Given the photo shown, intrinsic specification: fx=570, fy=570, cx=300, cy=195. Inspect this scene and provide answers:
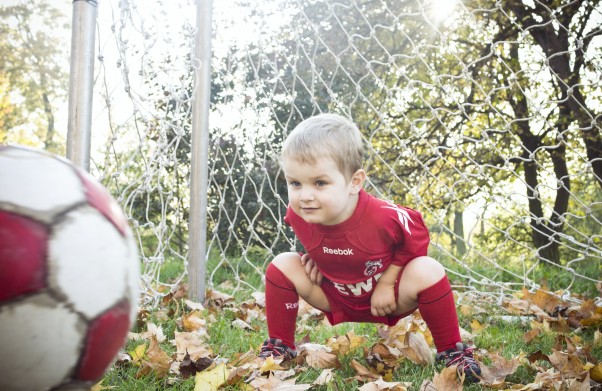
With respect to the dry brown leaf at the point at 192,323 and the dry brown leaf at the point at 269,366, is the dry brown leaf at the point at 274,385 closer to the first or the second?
the dry brown leaf at the point at 269,366

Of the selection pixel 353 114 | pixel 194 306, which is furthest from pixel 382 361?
pixel 353 114

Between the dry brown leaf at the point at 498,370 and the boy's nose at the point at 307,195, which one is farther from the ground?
the boy's nose at the point at 307,195

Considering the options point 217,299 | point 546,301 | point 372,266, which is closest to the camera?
point 372,266

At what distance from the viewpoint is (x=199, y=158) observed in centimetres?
274

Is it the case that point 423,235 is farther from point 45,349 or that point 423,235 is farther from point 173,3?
point 173,3

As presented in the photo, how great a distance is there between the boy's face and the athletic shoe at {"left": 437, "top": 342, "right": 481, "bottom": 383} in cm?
57

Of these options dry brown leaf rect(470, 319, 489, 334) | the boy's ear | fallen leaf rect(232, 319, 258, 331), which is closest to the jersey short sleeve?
the boy's ear

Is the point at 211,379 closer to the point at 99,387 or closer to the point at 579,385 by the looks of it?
the point at 99,387

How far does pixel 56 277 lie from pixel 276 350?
114 centimetres

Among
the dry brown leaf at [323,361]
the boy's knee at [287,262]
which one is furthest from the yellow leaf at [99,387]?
the boy's knee at [287,262]

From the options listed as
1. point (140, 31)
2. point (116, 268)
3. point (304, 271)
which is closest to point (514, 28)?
point (140, 31)

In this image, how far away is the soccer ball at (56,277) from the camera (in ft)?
2.88

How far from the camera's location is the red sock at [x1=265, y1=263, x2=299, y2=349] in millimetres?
2000

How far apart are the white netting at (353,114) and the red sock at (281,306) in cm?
88
